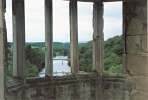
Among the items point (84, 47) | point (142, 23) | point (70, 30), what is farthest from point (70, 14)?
point (142, 23)

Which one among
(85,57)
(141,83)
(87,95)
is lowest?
(87,95)

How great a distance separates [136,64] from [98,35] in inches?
34.4

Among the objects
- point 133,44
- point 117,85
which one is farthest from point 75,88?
point 133,44

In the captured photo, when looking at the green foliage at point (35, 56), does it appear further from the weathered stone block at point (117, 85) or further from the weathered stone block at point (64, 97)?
the weathered stone block at point (117, 85)

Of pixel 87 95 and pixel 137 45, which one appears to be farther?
pixel 87 95

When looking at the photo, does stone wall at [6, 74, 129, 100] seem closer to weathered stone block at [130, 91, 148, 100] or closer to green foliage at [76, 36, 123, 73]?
weathered stone block at [130, 91, 148, 100]

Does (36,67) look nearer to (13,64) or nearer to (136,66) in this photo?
(13,64)

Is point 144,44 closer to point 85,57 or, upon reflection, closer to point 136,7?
point 136,7

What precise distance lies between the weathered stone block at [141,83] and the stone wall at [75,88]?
20 cm

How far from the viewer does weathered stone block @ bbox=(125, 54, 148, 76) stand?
376 centimetres

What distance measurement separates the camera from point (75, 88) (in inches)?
156

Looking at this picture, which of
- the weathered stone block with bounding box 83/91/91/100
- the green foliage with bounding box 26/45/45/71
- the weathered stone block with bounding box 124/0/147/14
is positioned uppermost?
the weathered stone block with bounding box 124/0/147/14

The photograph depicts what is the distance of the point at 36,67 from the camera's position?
12.2 feet

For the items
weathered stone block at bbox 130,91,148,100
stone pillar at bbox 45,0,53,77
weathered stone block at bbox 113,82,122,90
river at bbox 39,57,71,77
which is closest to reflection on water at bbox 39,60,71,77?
river at bbox 39,57,71,77
